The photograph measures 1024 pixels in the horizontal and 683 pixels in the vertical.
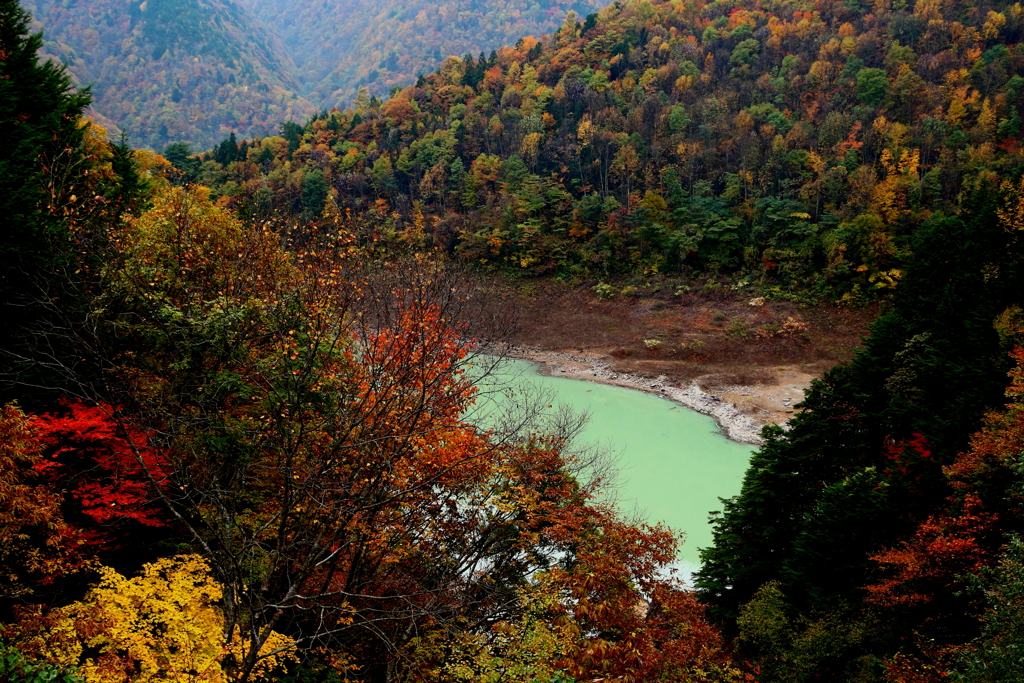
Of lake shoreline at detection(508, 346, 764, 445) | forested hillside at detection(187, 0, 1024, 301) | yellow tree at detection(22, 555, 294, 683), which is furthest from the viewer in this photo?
forested hillside at detection(187, 0, 1024, 301)

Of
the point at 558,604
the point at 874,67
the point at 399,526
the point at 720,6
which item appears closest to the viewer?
the point at 558,604

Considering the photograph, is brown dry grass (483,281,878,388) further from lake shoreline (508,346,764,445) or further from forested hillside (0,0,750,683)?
forested hillside (0,0,750,683)

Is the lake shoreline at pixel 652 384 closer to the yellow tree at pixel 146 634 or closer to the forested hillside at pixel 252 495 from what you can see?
the forested hillside at pixel 252 495

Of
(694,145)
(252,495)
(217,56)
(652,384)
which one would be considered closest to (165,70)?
(217,56)

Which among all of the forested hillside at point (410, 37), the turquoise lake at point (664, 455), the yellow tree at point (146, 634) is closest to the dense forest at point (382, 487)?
the yellow tree at point (146, 634)

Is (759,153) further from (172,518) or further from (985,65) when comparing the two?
(172,518)

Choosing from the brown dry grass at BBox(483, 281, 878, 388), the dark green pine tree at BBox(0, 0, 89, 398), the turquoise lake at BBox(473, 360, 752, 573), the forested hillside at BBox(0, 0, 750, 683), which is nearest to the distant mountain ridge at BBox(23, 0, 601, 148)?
the brown dry grass at BBox(483, 281, 878, 388)

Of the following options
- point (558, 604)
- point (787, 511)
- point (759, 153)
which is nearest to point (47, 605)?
point (558, 604)
